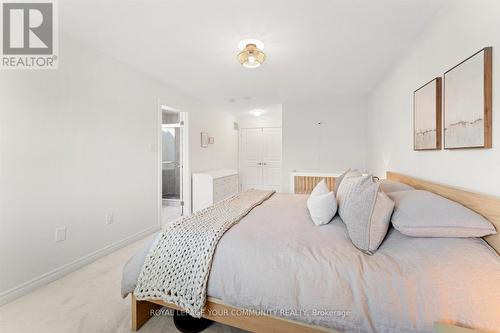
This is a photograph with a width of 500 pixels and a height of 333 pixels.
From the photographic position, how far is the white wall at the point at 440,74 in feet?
4.03

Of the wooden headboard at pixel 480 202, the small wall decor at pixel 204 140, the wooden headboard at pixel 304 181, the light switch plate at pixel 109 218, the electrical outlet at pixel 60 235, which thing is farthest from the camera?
the small wall decor at pixel 204 140

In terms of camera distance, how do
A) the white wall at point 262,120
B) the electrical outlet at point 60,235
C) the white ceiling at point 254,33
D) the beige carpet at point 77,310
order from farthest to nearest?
the white wall at point 262,120 < the electrical outlet at point 60,235 < the white ceiling at point 254,33 < the beige carpet at point 77,310

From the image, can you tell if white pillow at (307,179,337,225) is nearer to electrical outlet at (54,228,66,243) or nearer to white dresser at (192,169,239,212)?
electrical outlet at (54,228,66,243)

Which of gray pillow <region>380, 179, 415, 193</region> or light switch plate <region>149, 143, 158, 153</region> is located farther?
light switch plate <region>149, 143, 158, 153</region>

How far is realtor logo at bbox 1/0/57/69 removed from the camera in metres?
1.75

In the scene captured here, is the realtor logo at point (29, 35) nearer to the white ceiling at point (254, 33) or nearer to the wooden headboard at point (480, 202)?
the white ceiling at point (254, 33)

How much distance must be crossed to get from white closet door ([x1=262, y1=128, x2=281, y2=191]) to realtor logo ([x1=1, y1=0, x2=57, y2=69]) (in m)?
4.86

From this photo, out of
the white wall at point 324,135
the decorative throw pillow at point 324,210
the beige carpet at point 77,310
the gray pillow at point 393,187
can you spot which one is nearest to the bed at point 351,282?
the decorative throw pillow at point 324,210

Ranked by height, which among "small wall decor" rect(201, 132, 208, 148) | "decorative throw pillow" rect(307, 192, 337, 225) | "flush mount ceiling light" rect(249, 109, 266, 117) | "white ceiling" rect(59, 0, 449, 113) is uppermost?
"flush mount ceiling light" rect(249, 109, 266, 117)

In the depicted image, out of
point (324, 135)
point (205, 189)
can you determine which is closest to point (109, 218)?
point (205, 189)

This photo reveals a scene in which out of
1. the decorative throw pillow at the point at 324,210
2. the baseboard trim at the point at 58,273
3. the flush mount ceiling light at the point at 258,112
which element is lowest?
the baseboard trim at the point at 58,273

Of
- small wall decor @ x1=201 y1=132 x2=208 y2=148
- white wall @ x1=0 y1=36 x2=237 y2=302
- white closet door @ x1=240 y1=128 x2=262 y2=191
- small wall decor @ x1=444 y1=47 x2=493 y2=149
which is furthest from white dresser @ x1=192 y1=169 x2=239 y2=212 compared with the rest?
small wall decor @ x1=444 y1=47 x2=493 y2=149

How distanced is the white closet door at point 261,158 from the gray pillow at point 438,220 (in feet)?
16.4

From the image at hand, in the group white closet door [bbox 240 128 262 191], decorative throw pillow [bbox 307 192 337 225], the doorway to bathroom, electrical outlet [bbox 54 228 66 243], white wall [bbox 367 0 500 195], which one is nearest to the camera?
white wall [bbox 367 0 500 195]
